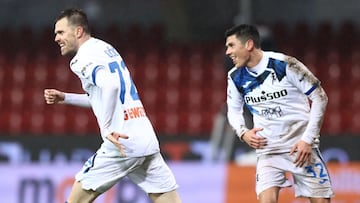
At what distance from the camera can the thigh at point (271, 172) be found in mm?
7000

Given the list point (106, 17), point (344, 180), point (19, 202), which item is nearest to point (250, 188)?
point (344, 180)

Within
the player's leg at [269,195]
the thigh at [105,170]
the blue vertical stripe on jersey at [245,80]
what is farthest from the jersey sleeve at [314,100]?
the thigh at [105,170]

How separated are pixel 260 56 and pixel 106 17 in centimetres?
872

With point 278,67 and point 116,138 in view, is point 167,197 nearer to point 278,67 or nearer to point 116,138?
point 116,138

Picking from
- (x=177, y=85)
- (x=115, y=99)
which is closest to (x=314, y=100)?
(x=115, y=99)

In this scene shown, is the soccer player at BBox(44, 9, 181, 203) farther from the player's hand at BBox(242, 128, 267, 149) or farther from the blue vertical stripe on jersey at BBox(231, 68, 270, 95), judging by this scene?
the blue vertical stripe on jersey at BBox(231, 68, 270, 95)

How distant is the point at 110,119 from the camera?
6.43 m

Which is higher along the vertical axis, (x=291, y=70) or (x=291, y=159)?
(x=291, y=70)

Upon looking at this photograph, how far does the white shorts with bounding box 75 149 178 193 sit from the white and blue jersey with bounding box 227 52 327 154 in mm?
637

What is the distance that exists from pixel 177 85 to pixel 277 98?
6802mm

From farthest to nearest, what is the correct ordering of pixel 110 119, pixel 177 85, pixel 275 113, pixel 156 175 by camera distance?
pixel 177 85 < pixel 275 113 < pixel 156 175 < pixel 110 119

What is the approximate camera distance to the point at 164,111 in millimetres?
13289

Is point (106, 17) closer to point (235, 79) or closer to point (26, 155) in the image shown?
point (26, 155)

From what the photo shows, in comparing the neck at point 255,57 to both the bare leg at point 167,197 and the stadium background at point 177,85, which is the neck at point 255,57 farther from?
the stadium background at point 177,85
